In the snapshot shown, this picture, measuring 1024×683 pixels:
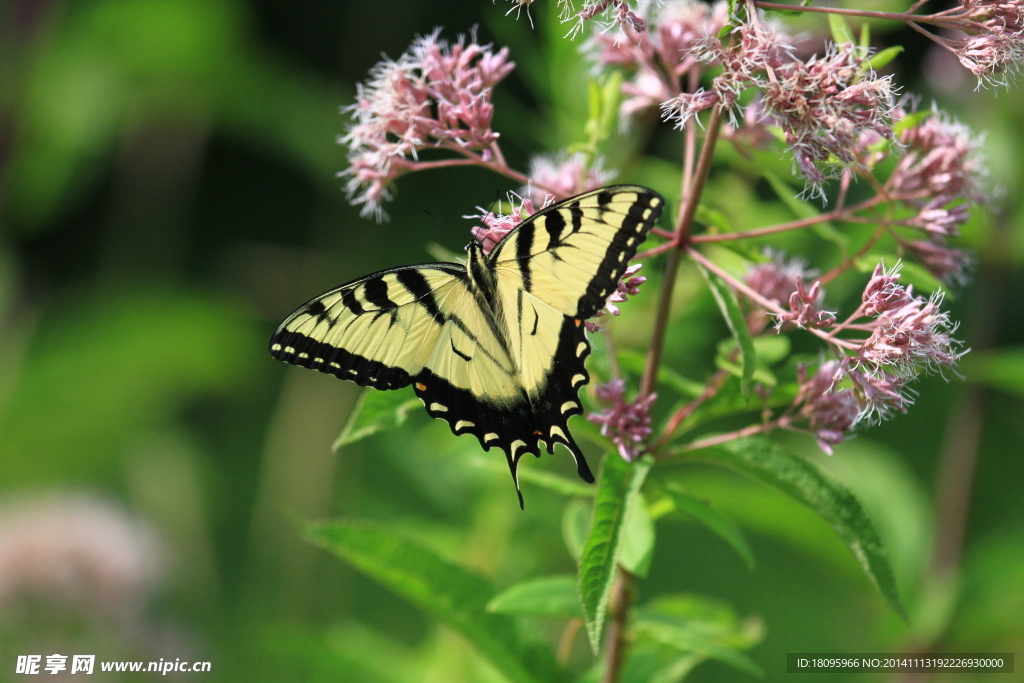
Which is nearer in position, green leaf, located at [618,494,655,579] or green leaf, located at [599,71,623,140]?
green leaf, located at [618,494,655,579]

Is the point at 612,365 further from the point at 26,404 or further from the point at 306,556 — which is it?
the point at 26,404

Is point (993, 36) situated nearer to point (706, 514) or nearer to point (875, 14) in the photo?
point (875, 14)

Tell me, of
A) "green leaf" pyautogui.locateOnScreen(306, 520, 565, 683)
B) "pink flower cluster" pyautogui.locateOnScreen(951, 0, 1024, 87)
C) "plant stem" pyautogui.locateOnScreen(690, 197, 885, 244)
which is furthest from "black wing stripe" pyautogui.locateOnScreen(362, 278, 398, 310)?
"pink flower cluster" pyautogui.locateOnScreen(951, 0, 1024, 87)

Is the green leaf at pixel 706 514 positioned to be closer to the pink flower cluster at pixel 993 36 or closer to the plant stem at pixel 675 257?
the plant stem at pixel 675 257

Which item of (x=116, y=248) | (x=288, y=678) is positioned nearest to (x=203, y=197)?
(x=116, y=248)

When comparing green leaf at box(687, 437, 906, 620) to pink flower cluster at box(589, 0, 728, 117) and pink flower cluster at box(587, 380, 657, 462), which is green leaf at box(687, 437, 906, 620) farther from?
pink flower cluster at box(589, 0, 728, 117)

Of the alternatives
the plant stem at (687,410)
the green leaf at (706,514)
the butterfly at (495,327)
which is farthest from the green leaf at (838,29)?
the green leaf at (706,514)
